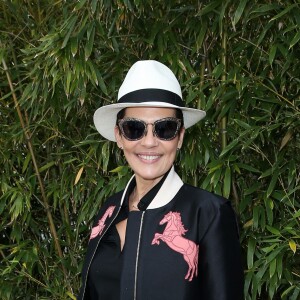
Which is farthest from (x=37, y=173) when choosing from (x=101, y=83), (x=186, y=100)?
(x=186, y=100)

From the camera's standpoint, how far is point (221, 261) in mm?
1497

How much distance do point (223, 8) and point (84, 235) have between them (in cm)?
133

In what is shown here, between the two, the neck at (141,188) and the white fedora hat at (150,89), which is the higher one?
the white fedora hat at (150,89)

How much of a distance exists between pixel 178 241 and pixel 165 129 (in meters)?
0.28

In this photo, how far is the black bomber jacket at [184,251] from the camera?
4.95ft

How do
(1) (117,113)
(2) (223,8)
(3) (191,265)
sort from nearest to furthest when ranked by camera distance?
(3) (191,265) → (1) (117,113) → (2) (223,8)

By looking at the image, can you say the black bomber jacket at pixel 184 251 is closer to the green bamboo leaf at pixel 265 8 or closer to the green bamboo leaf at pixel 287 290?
the green bamboo leaf at pixel 287 290

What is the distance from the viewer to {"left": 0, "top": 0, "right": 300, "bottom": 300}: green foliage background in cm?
242

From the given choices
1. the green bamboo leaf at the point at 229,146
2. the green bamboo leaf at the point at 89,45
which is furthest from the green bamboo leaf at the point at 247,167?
the green bamboo leaf at the point at 89,45

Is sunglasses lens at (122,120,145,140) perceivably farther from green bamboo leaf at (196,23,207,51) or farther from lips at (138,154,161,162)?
green bamboo leaf at (196,23,207,51)

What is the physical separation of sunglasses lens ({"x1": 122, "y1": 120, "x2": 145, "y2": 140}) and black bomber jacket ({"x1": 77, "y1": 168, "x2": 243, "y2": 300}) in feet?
0.56

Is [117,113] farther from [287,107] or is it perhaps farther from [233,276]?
[287,107]

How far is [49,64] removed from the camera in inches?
104

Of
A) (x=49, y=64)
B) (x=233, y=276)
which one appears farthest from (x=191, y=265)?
(x=49, y=64)
